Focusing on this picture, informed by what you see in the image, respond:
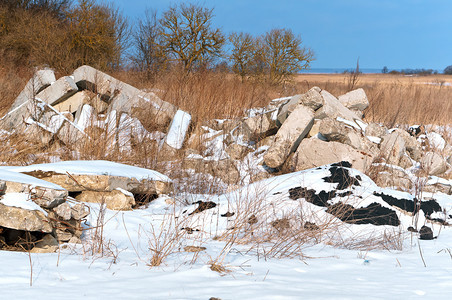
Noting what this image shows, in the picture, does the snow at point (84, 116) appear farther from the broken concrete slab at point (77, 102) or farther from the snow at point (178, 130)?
the snow at point (178, 130)

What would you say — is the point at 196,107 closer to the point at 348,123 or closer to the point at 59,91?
the point at 59,91

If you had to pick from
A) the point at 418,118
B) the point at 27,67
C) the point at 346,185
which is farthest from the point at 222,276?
the point at 27,67

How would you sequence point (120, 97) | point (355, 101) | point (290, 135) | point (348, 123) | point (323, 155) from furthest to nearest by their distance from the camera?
point (355, 101), point (120, 97), point (348, 123), point (290, 135), point (323, 155)

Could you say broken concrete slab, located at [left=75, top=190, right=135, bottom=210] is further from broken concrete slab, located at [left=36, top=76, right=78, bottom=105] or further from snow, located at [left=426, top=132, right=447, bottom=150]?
snow, located at [left=426, top=132, right=447, bottom=150]

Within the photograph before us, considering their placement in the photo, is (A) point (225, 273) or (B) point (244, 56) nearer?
(A) point (225, 273)

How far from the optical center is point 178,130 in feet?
25.5

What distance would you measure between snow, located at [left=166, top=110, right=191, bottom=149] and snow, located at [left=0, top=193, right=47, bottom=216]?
429cm

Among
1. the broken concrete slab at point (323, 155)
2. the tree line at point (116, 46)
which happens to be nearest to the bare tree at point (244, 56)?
the tree line at point (116, 46)

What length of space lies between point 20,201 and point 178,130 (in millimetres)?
4694

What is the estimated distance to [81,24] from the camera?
1577 centimetres

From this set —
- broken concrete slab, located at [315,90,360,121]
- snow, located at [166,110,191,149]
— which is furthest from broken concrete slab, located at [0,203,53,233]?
broken concrete slab, located at [315,90,360,121]

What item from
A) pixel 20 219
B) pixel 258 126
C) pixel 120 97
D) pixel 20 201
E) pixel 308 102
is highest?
pixel 120 97

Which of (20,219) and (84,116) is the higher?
(84,116)

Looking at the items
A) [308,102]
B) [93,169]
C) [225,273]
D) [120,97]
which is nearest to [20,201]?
[93,169]
